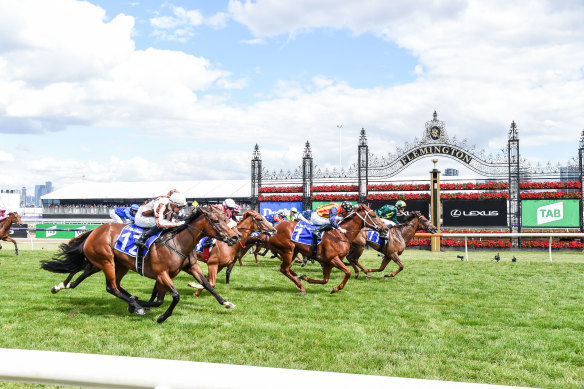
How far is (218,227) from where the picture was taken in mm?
6758

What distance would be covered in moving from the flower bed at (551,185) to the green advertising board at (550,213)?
655 mm

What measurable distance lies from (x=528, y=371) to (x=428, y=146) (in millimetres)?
19613

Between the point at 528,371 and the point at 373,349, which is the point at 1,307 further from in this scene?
the point at 528,371

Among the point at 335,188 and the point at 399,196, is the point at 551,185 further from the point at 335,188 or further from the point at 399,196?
the point at 335,188

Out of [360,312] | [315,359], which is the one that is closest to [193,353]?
[315,359]

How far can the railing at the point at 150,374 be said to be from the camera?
58.3 inches

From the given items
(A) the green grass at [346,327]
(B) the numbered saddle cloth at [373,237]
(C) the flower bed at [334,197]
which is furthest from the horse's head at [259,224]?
(C) the flower bed at [334,197]

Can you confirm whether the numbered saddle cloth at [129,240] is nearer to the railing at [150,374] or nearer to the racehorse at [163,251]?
the racehorse at [163,251]

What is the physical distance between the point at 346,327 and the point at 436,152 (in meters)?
18.5

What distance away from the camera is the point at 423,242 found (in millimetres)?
22203

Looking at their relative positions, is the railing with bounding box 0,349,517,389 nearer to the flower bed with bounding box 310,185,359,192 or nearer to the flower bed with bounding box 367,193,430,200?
the flower bed with bounding box 367,193,430,200

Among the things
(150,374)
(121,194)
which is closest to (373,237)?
(150,374)

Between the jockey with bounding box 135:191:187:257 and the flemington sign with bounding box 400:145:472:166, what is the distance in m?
17.9

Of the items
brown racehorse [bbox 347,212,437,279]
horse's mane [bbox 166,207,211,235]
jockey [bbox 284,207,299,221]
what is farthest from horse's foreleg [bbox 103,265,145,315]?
jockey [bbox 284,207,299,221]
